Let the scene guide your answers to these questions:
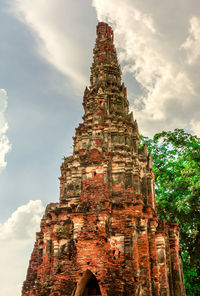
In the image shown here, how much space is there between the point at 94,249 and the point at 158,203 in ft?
28.7

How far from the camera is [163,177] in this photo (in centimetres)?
1958

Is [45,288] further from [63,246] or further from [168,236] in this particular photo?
[168,236]

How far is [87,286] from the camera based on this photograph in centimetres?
1100

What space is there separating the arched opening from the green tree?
702 cm

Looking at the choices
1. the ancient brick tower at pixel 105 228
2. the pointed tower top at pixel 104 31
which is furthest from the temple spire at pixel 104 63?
the ancient brick tower at pixel 105 228

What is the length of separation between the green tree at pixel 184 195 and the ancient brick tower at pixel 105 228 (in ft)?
9.77

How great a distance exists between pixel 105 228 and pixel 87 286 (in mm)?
2341

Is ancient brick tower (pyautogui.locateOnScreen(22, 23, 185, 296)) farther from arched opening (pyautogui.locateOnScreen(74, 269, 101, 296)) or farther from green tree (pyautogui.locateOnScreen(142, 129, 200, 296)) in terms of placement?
green tree (pyautogui.locateOnScreen(142, 129, 200, 296))

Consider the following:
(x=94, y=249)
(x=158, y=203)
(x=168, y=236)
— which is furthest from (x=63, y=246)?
(x=158, y=203)

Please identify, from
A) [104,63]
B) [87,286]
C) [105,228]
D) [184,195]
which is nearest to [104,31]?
[104,63]

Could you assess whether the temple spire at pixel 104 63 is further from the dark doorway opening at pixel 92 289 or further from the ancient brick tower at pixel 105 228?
the dark doorway opening at pixel 92 289

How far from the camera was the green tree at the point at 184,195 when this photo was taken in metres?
16.3

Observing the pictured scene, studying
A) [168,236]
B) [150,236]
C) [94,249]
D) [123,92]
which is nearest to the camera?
[94,249]

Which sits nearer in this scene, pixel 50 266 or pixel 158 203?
pixel 50 266
